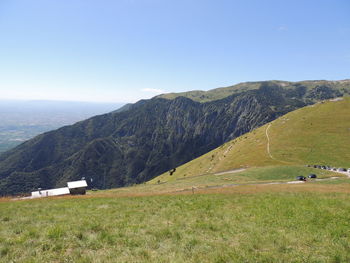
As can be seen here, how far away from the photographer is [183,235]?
39.9 ft

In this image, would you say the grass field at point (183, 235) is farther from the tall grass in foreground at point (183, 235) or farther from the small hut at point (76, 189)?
the small hut at point (76, 189)

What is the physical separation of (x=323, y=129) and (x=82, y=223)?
12502cm

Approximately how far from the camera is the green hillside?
89.1 meters

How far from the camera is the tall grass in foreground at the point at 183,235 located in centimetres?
965

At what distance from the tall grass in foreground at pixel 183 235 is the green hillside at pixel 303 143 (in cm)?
7962

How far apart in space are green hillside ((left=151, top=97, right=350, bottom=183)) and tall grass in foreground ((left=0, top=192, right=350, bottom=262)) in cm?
7962

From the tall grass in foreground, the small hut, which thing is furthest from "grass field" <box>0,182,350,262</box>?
the small hut

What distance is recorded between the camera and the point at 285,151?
98.6 m

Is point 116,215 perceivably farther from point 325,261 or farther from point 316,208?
point 316,208

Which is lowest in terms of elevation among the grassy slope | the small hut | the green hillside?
the small hut

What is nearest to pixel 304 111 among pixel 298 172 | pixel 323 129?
pixel 323 129

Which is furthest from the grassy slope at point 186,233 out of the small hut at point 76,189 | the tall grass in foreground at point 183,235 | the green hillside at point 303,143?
the green hillside at point 303,143

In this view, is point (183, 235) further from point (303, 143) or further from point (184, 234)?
point (303, 143)

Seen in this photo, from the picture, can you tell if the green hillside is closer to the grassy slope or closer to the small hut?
the small hut
